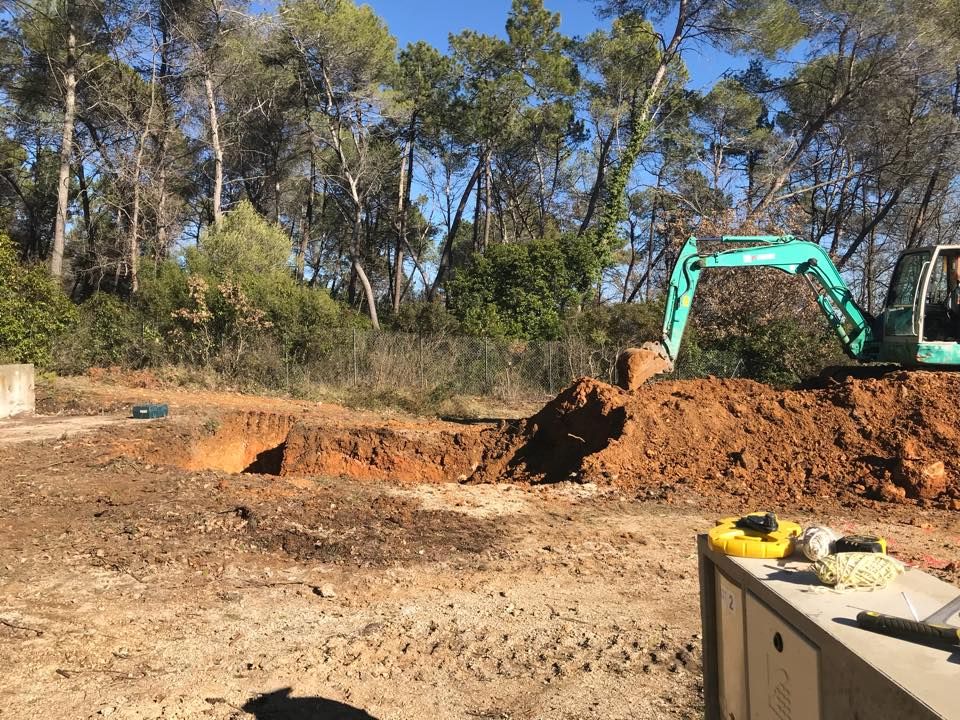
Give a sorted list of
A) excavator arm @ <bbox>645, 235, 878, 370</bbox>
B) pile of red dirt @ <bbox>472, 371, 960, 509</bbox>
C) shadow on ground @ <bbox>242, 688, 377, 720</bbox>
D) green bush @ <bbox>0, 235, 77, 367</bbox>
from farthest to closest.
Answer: green bush @ <bbox>0, 235, 77, 367</bbox>, excavator arm @ <bbox>645, 235, 878, 370</bbox>, pile of red dirt @ <bbox>472, 371, 960, 509</bbox>, shadow on ground @ <bbox>242, 688, 377, 720</bbox>

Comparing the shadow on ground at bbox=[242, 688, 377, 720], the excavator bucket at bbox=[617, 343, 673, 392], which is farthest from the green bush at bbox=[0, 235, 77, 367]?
the shadow on ground at bbox=[242, 688, 377, 720]

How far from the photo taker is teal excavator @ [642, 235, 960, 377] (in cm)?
1120

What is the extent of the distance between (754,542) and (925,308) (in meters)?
11.2

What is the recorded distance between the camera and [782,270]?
12.6m

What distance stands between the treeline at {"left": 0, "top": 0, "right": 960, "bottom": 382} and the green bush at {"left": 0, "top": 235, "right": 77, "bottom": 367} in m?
2.59

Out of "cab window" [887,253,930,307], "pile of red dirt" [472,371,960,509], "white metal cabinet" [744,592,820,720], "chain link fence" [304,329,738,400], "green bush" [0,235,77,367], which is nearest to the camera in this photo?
"white metal cabinet" [744,592,820,720]

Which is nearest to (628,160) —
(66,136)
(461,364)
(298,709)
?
(461,364)

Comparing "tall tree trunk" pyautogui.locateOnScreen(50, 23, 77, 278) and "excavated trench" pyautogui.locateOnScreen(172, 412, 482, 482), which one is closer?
"excavated trench" pyautogui.locateOnScreen(172, 412, 482, 482)

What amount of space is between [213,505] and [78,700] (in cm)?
368

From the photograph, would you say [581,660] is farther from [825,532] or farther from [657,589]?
[825,532]

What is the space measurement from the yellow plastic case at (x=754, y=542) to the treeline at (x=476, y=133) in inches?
757

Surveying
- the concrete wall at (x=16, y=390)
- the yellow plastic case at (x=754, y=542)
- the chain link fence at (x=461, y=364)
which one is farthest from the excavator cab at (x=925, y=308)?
the concrete wall at (x=16, y=390)

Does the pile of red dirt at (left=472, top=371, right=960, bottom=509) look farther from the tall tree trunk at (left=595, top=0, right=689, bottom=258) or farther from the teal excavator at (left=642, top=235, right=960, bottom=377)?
the tall tree trunk at (left=595, top=0, right=689, bottom=258)

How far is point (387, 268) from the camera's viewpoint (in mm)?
47594
